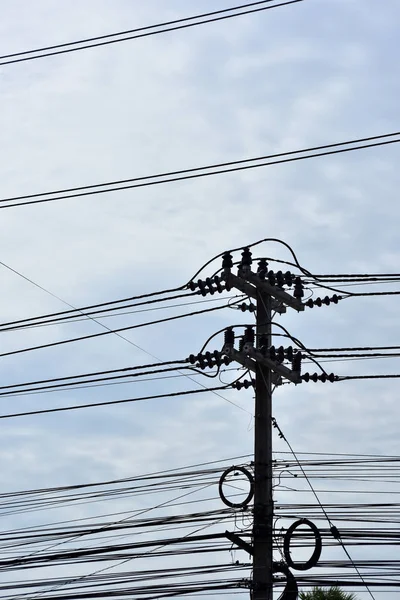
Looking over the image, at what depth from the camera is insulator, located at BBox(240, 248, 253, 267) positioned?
687 inches

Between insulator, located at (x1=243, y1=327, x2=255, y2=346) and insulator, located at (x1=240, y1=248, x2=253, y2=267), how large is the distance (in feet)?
3.42

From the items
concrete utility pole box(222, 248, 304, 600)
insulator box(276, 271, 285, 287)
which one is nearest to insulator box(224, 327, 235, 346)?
concrete utility pole box(222, 248, 304, 600)

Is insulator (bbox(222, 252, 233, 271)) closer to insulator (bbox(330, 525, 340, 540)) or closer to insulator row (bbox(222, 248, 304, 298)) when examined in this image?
insulator row (bbox(222, 248, 304, 298))

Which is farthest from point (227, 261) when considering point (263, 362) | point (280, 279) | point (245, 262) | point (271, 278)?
point (263, 362)

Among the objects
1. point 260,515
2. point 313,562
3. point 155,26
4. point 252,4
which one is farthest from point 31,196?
point 313,562

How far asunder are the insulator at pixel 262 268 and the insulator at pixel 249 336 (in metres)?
0.90

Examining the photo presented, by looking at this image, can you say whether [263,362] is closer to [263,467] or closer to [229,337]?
[229,337]

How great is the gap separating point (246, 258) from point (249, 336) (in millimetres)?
1268

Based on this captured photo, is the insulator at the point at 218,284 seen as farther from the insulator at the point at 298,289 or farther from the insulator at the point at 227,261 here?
the insulator at the point at 298,289

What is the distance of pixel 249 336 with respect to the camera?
57.0 feet

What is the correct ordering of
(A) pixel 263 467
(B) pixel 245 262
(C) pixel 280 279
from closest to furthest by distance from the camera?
(A) pixel 263 467 < (B) pixel 245 262 < (C) pixel 280 279

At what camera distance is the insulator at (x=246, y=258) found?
57.3 feet

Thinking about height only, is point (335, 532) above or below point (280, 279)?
below

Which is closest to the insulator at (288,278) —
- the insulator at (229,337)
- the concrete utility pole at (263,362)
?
the concrete utility pole at (263,362)
